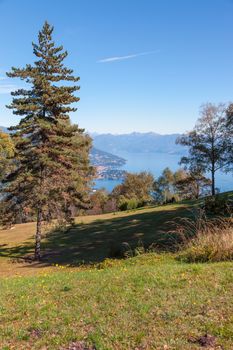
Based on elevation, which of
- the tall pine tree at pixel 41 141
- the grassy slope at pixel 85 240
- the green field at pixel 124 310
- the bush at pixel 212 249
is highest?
the tall pine tree at pixel 41 141

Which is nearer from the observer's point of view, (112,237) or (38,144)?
(38,144)

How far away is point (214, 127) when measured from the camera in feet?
115

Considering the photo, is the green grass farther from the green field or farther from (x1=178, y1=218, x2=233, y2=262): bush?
(x1=178, y1=218, x2=233, y2=262): bush

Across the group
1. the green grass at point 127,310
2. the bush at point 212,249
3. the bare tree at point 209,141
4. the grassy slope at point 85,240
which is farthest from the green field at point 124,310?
the bare tree at point 209,141

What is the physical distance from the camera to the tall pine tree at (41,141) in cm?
2056

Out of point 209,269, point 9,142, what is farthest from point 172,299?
point 9,142

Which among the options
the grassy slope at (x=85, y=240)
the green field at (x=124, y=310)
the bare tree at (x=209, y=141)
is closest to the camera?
the green field at (x=124, y=310)

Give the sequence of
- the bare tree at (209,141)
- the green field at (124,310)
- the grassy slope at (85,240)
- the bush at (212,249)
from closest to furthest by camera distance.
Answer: the green field at (124,310), the bush at (212,249), the grassy slope at (85,240), the bare tree at (209,141)

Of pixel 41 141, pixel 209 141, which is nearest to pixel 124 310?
pixel 41 141

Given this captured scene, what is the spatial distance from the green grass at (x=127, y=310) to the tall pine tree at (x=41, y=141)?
12.9 meters

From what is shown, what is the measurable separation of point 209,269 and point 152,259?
3202 mm

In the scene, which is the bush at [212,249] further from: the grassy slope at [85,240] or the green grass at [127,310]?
the grassy slope at [85,240]

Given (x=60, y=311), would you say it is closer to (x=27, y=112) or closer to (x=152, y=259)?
(x=152, y=259)

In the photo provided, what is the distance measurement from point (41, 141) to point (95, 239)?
8.00m
